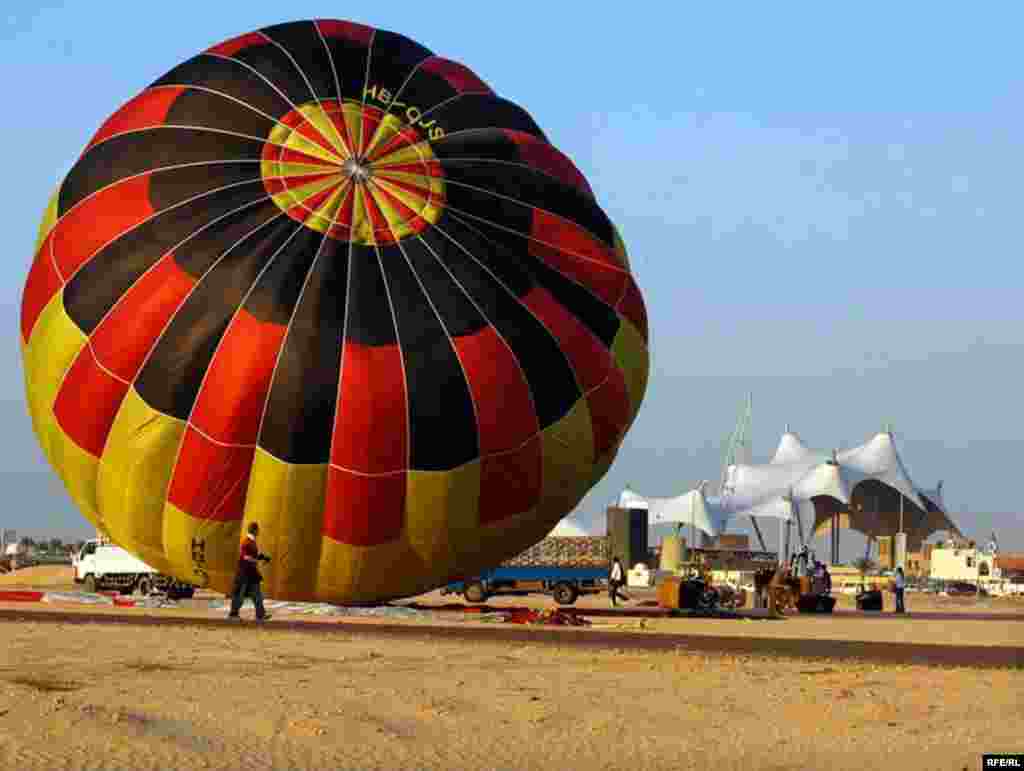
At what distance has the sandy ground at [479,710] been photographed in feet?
36.1

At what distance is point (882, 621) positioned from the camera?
35.1m

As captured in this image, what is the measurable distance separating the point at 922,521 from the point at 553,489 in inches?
3940

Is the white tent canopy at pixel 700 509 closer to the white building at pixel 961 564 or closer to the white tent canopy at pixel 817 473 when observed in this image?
the white tent canopy at pixel 817 473

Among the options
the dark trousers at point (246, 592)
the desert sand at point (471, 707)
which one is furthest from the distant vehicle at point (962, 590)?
the desert sand at point (471, 707)

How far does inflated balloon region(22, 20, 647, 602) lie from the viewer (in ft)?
83.1

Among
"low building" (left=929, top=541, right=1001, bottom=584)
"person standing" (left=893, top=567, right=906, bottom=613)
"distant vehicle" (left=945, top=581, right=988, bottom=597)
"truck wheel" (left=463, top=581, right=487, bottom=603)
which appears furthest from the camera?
"low building" (left=929, top=541, right=1001, bottom=584)

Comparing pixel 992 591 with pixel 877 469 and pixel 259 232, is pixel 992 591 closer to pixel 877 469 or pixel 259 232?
pixel 877 469

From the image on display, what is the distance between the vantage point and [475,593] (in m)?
46.5

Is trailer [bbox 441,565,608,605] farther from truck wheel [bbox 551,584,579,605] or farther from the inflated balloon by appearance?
the inflated balloon

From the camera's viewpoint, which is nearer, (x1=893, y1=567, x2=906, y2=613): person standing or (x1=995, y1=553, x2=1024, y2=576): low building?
(x1=893, y1=567, x2=906, y2=613): person standing

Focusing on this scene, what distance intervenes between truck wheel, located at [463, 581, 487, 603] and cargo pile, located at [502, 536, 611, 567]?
7.87 ft

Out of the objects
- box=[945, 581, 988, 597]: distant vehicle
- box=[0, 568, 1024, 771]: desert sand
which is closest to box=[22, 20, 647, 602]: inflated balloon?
box=[0, 568, 1024, 771]: desert sand

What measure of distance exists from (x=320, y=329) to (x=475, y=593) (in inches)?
876

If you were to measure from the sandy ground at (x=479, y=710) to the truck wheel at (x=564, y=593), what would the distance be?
2723 cm
